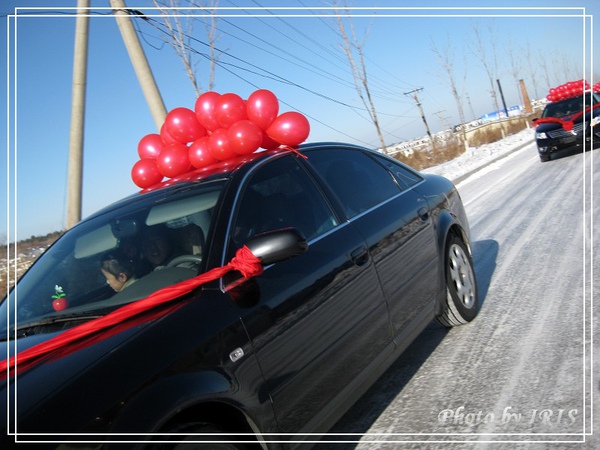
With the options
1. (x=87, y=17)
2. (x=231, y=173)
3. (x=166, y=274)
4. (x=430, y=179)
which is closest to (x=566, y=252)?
(x=430, y=179)

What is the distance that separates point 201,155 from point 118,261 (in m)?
1.54

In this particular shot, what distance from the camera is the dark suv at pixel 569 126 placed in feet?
47.6

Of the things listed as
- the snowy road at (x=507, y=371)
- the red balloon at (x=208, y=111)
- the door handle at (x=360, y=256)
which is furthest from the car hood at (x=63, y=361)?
the red balloon at (x=208, y=111)

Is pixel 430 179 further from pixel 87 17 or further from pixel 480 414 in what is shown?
pixel 87 17

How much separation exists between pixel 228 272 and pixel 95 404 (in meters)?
0.87

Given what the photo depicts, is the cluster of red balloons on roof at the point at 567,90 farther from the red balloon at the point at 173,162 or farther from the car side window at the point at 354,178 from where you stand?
the red balloon at the point at 173,162

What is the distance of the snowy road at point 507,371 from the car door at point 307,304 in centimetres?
40

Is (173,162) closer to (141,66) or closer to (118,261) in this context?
(118,261)

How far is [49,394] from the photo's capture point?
1.83m

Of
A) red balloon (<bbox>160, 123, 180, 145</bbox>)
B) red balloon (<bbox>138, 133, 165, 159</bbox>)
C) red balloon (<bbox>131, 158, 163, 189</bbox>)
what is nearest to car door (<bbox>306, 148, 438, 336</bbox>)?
red balloon (<bbox>131, 158, 163, 189</bbox>)

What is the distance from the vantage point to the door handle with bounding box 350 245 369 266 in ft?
10.5

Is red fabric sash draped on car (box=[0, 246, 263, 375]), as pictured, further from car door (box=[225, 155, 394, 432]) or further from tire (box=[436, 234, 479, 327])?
tire (box=[436, 234, 479, 327])

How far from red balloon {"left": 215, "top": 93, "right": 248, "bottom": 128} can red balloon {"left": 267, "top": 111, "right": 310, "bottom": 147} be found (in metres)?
0.37

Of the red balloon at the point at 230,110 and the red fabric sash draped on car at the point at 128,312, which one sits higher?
the red balloon at the point at 230,110
